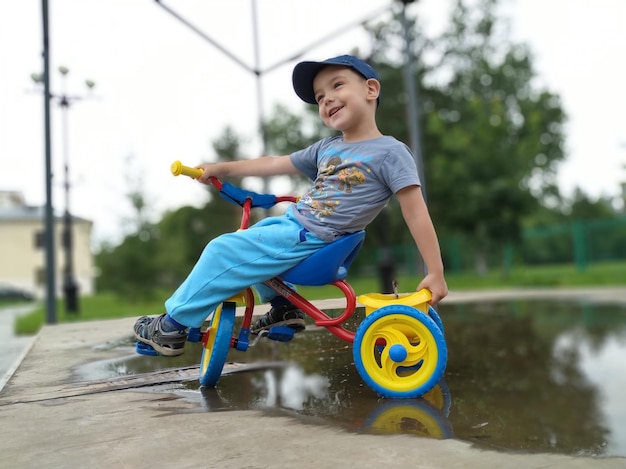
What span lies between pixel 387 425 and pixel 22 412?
131 cm

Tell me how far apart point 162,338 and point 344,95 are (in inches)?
48.0

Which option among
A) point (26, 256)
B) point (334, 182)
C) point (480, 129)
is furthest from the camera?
point (26, 256)

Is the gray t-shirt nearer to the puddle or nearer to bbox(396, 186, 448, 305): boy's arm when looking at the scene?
bbox(396, 186, 448, 305): boy's arm

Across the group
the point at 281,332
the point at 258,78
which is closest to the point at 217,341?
the point at 281,332

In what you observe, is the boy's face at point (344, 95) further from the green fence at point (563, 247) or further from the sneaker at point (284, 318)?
the green fence at point (563, 247)

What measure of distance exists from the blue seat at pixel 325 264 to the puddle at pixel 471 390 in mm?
483

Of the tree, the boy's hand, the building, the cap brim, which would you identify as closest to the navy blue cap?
the cap brim

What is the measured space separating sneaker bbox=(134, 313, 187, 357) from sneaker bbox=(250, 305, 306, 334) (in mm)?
425

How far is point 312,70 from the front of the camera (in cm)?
247

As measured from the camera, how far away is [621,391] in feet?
12.7

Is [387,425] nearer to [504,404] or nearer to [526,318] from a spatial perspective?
[504,404]

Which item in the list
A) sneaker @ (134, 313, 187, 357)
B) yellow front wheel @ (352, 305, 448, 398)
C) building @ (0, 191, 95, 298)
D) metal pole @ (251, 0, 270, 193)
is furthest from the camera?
building @ (0, 191, 95, 298)

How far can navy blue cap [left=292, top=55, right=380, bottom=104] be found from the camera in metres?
2.40

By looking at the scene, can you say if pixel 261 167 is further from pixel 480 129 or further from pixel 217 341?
pixel 480 129
